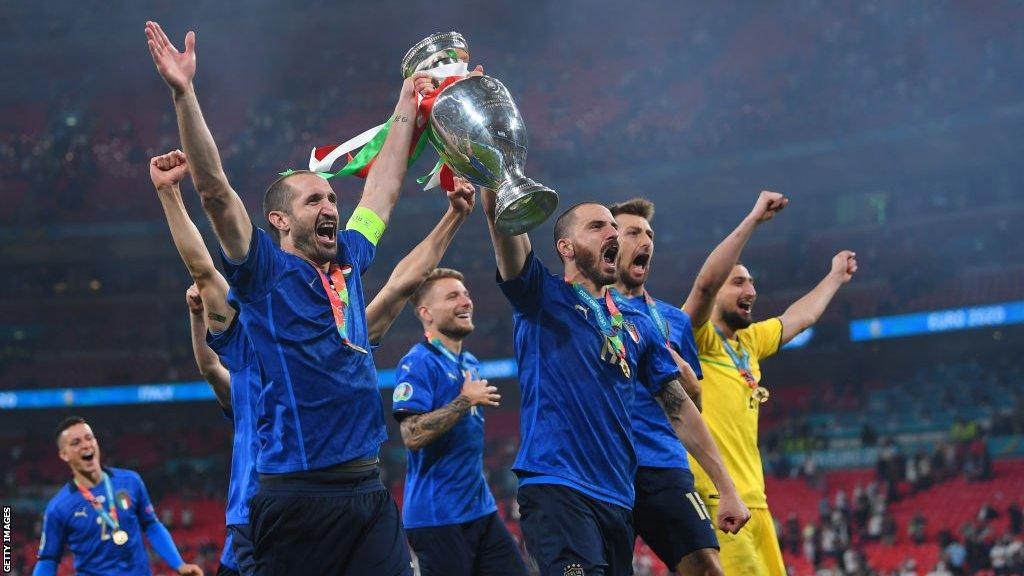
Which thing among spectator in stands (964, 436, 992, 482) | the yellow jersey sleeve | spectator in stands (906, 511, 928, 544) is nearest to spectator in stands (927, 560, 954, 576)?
spectator in stands (906, 511, 928, 544)

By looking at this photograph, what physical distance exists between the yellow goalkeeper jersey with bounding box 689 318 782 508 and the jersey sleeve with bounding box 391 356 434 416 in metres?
1.50

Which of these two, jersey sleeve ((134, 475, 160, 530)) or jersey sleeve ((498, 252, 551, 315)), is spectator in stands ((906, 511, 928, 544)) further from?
jersey sleeve ((498, 252, 551, 315))

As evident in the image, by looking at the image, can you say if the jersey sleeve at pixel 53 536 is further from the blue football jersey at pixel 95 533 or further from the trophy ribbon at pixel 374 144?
the trophy ribbon at pixel 374 144

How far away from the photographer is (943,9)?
27.0 m

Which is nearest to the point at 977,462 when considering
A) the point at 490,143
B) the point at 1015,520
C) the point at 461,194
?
the point at 1015,520

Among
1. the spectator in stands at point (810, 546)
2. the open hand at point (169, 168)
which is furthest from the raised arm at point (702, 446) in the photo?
the spectator in stands at point (810, 546)

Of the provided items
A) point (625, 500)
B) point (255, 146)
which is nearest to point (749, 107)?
point (255, 146)

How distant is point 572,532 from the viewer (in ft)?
13.6

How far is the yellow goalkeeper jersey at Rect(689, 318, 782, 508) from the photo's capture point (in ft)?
18.9

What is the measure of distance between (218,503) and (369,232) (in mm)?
22434

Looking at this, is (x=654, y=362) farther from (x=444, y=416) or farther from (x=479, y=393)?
(x=444, y=416)

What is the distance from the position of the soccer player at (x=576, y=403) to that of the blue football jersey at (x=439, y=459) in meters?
1.45

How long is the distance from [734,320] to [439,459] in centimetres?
192

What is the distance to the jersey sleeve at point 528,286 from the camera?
14.3 feet
